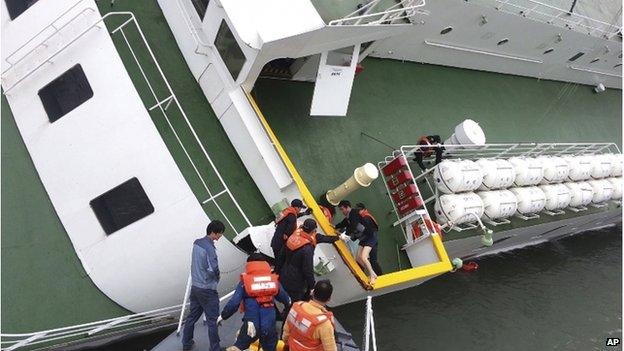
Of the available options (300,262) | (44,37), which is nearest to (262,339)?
(300,262)

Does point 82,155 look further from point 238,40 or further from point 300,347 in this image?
point 300,347

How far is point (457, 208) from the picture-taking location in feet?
25.7

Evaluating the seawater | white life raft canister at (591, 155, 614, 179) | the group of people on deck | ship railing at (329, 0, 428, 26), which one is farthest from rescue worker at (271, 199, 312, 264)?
white life raft canister at (591, 155, 614, 179)

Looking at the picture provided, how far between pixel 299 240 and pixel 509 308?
22.0 feet

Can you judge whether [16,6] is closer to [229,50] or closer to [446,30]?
[229,50]

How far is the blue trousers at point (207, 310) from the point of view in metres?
5.46

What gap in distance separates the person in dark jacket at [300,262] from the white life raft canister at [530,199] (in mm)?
4620

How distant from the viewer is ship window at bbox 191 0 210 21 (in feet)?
23.2

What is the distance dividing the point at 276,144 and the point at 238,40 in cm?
143

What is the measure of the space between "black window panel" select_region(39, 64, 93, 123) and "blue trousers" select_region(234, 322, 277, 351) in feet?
13.0

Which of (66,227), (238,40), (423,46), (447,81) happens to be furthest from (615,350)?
(66,227)

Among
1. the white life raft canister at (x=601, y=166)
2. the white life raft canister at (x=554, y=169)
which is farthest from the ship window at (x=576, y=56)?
the white life raft canister at (x=554, y=169)

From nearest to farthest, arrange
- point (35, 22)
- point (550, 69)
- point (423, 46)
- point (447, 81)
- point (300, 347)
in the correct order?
point (300, 347), point (35, 22), point (423, 46), point (447, 81), point (550, 69)

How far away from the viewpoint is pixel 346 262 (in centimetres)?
657
